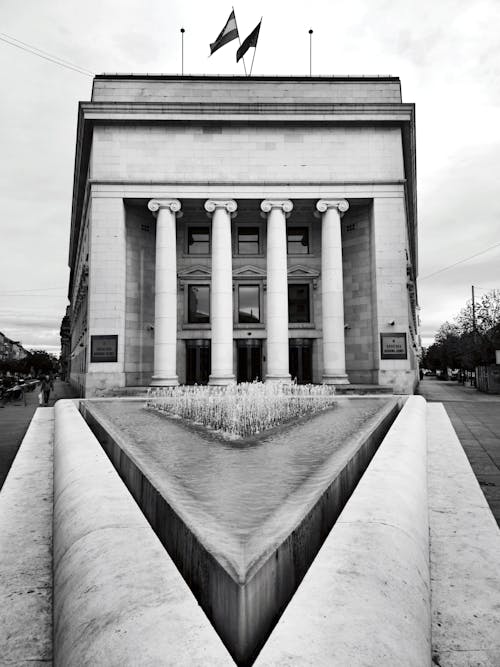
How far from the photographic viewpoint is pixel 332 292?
29938mm

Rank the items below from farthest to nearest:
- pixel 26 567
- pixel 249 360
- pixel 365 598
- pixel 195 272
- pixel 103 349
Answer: pixel 195 272 < pixel 249 360 < pixel 103 349 < pixel 26 567 < pixel 365 598

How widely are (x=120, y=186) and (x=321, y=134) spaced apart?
12.9m

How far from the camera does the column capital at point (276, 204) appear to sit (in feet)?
98.8

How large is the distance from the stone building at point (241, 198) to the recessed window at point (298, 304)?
3.16 meters

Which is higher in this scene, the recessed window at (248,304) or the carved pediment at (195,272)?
the carved pediment at (195,272)

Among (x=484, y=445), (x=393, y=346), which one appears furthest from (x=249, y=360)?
(x=484, y=445)

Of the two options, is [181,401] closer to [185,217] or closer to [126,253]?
[126,253]

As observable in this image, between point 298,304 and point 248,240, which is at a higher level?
point 248,240

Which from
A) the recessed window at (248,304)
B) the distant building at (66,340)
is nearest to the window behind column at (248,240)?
the recessed window at (248,304)

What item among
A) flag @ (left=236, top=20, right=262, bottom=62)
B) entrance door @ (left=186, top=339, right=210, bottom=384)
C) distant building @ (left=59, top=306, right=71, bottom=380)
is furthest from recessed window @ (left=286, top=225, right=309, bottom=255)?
distant building @ (left=59, top=306, right=71, bottom=380)

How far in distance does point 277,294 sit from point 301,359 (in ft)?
19.9

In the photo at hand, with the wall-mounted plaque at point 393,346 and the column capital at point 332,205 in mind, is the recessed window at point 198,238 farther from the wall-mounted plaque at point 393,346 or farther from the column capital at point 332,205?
the wall-mounted plaque at point 393,346

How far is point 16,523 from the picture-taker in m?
5.09

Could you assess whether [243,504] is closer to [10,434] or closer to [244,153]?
[10,434]
